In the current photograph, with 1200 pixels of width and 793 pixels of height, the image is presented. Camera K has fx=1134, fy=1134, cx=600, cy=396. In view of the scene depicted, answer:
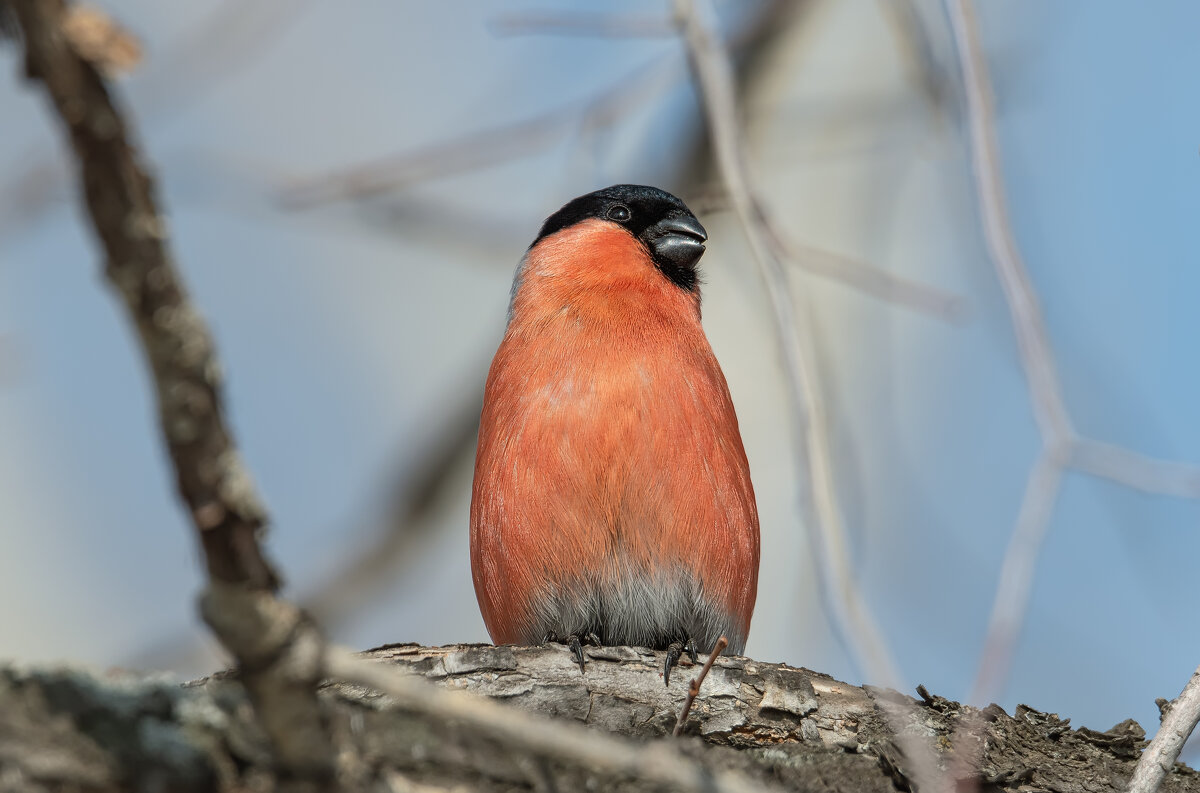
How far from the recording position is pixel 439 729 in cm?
236

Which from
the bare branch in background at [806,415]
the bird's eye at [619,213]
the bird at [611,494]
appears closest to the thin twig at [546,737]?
the bare branch in background at [806,415]

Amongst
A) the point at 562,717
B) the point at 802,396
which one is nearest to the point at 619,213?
the point at 562,717

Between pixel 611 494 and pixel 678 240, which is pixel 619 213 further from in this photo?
pixel 611 494

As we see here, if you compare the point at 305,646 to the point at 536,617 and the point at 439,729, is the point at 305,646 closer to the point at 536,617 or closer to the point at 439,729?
the point at 439,729

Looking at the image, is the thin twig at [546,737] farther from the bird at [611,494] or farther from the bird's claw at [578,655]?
the bird at [611,494]

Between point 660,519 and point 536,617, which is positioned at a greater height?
point 660,519

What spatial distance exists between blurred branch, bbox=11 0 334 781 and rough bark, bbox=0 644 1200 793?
41cm

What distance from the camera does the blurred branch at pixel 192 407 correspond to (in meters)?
1.23

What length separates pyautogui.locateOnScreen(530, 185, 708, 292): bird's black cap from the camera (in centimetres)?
466

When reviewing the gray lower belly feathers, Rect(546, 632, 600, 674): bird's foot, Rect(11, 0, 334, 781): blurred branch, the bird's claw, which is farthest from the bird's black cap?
Rect(11, 0, 334, 781): blurred branch

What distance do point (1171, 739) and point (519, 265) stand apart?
3.36m

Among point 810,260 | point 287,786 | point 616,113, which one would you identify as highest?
point 616,113

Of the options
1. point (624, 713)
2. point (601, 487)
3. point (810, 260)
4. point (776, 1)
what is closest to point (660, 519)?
point (601, 487)

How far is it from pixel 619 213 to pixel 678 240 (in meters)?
0.33
